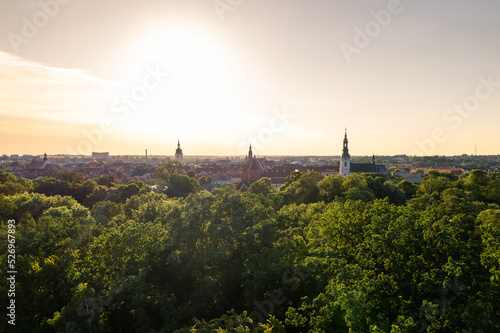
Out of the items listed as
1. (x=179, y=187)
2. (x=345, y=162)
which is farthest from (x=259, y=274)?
(x=345, y=162)

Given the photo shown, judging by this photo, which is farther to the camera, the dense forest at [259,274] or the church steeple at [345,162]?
the church steeple at [345,162]

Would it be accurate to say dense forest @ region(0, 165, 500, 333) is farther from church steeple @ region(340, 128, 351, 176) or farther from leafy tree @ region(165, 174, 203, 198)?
church steeple @ region(340, 128, 351, 176)

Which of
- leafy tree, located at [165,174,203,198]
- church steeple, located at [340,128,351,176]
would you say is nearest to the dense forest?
leafy tree, located at [165,174,203,198]

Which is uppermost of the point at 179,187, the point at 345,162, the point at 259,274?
the point at 345,162

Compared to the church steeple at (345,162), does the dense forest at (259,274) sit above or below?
below

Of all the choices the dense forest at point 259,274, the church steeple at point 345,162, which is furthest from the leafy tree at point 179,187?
the church steeple at point 345,162

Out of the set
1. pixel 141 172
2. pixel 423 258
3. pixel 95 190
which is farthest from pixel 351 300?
pixel 141 172

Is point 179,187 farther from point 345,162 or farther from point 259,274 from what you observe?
point 345,162

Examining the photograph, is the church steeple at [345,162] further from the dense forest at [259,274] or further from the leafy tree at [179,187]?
the dense forest at [259,274]
